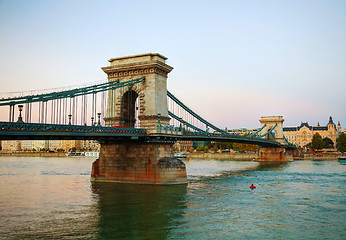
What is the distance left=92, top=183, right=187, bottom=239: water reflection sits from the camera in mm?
19359

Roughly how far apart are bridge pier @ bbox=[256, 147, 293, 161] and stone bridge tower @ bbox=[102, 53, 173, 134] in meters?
76.3

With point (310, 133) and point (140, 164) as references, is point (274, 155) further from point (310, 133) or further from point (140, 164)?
point (310, 133)

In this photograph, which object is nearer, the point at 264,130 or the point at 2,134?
the point at 2,134

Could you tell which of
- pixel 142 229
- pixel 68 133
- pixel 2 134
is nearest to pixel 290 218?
pixel 142 229

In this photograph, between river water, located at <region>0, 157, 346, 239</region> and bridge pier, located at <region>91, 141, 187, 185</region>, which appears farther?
bridge pier, located at <region>91, 141, 187, 185</region>

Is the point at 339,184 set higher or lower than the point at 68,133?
lower

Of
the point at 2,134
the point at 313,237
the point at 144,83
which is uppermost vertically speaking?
the point at 144,83

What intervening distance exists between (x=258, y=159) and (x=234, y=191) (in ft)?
262

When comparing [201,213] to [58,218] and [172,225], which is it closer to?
[172,225]

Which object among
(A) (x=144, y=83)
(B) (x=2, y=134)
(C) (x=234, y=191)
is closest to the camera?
(B) (x=2, y=134)

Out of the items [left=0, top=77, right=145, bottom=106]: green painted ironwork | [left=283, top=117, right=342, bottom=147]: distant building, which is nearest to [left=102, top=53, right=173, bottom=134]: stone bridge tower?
[left=0, top=77, right=145, bottom=106]: green painted ironwork

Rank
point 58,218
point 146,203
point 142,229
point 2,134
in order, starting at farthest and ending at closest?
point 146,203
point 2,134
point 58,218
point 142,229

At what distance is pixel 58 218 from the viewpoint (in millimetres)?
22094

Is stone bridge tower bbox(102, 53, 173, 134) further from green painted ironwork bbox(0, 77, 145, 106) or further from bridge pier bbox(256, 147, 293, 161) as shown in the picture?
bridge pier bbox(256, 147, 293, 161)
